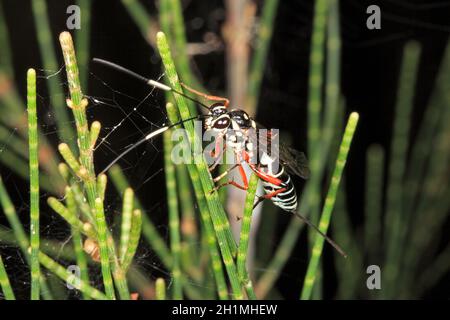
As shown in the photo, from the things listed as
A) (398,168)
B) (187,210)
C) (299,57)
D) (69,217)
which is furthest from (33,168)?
(299,57)

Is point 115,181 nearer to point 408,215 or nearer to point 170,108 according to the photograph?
point 170,108

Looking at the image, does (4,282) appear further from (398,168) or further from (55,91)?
(398,168)

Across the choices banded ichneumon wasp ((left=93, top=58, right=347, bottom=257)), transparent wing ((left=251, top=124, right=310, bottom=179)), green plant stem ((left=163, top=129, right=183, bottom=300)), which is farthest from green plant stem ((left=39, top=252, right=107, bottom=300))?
transparent wing ((left=251, top=124, right=310, bottom=179))

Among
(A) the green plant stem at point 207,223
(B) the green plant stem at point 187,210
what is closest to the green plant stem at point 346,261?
(B) the green plant stem at point 187,210

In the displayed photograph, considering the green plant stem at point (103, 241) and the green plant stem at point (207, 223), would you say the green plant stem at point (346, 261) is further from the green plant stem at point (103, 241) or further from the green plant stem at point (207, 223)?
the green plant stem at point (103, 241)

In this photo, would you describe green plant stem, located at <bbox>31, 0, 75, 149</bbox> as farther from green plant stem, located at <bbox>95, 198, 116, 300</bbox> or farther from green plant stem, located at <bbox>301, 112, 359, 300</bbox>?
green plant stem, located at <bbox>301, 112, 359, 300</bbox>
